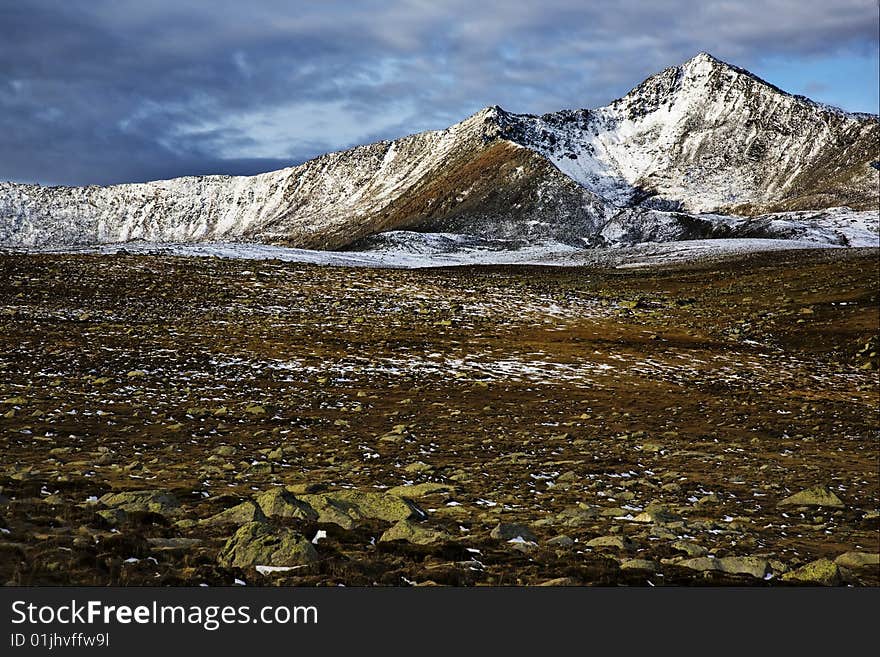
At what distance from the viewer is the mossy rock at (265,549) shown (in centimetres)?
1002

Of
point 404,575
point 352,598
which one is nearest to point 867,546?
point 404,575

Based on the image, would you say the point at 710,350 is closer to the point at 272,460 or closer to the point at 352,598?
the point at 272,460

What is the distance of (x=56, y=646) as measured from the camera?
308 inches

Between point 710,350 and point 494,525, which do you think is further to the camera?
point 710,350

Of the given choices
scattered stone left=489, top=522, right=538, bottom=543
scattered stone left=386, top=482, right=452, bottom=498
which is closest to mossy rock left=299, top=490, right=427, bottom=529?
scattered stone left=386, top=482, right=452, bottom=498

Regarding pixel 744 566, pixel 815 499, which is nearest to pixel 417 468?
pixel 744 566

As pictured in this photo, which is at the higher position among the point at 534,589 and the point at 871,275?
the point at 871,275

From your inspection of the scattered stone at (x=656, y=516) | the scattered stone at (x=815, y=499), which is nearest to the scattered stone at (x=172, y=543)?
the scattered stone at (x=656, y=516)

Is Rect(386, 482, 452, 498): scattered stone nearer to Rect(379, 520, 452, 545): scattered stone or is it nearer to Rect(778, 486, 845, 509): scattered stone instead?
Rect(379, 520, 452, 545): scattered stone

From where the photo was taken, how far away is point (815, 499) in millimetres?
16094

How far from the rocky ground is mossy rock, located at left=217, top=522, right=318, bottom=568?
0.03 metres

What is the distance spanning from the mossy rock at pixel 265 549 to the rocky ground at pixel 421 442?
1.3 inches

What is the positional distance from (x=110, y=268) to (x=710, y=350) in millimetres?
48602

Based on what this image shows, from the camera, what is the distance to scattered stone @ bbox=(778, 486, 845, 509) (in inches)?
630
